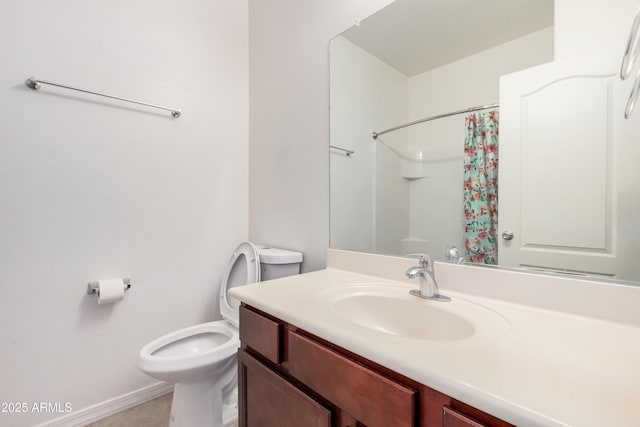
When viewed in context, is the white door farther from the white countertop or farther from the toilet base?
the toilet base

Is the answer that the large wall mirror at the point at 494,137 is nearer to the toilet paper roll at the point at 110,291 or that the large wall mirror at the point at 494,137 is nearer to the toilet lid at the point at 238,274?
the toilet lid at the point at 238,274

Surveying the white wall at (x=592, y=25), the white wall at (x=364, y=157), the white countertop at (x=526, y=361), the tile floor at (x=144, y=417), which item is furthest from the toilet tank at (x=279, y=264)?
the white wall at (x=592, y=25)

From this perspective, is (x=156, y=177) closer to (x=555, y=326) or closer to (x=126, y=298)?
(x=126, y=298)

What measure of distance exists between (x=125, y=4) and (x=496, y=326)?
2174mm

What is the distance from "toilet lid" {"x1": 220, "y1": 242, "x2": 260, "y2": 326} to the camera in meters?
1.46

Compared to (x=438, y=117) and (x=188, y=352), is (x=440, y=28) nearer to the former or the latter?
(x=438, y=117)

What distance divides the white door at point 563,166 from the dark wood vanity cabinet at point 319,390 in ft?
1.87

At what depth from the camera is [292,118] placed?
159 centimetres

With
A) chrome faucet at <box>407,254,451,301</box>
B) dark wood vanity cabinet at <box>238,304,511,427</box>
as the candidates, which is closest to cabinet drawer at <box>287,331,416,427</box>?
dark wood vanity cabinet at <box>238,304,511,427</box>

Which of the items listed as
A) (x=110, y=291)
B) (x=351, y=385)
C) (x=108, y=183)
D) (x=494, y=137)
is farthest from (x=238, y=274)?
(x=494, y=137)

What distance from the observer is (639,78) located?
2.16 feet

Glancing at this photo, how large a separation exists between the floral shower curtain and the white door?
0.02m

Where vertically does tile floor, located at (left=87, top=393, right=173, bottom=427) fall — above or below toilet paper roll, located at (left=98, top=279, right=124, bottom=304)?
below

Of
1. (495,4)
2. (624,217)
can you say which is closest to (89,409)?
(624,217)
